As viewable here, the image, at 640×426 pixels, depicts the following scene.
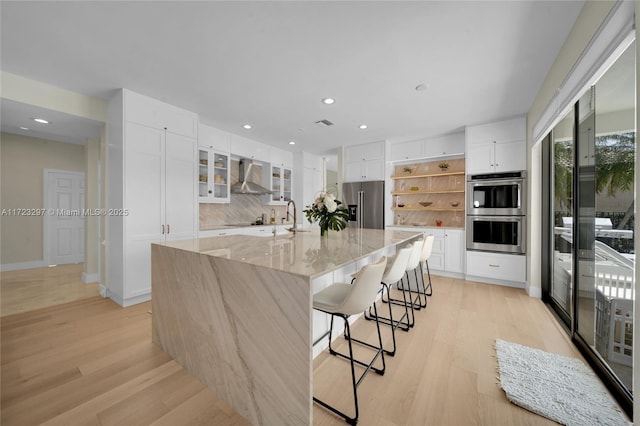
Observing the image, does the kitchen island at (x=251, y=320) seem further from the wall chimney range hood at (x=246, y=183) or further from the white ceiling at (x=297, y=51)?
the wall chimney range hood at (x=246, y=183)

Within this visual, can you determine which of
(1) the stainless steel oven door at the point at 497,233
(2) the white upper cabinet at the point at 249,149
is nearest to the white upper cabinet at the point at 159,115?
(2) the white upper cabinet at the point at 249,149

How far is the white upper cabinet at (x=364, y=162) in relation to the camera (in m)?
5.00

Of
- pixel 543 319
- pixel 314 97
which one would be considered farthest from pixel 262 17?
pixel 543 319

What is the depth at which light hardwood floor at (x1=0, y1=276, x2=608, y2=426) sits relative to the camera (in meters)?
1.40

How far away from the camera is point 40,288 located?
3533 mm

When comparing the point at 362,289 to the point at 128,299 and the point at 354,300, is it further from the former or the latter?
the point at 128,299

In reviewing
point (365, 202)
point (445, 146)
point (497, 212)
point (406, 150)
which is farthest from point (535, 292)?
point (406, 150)

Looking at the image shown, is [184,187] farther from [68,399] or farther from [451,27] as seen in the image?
[451,27]

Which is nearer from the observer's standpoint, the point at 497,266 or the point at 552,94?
the point at 552,94

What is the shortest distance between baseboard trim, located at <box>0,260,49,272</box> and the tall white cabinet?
300 centimetres

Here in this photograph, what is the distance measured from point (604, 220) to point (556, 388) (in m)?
1.19

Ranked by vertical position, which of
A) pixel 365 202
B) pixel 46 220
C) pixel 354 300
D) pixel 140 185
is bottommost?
pixel 354 300

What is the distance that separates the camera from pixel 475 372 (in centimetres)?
176

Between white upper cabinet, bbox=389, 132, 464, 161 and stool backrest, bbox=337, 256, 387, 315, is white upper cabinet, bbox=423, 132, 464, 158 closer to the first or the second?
white upper cabinet, bbox=389, 132, 464, 161
